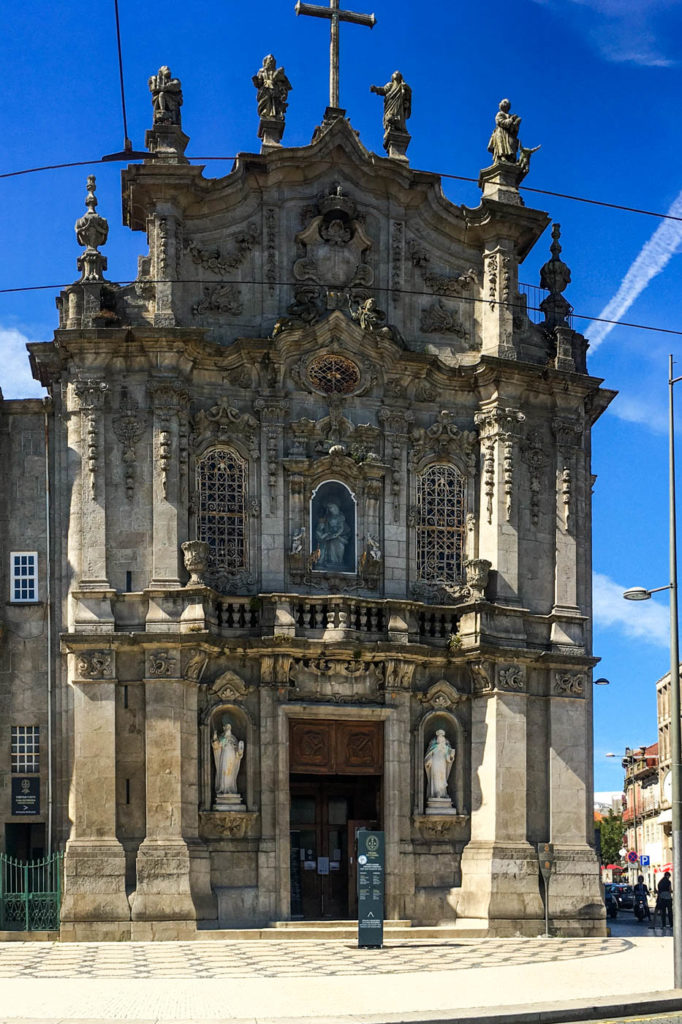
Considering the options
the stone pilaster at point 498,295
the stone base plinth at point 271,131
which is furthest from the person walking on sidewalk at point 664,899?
the stone base plinth at point 271,131

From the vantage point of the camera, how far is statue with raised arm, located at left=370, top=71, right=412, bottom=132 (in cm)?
3903

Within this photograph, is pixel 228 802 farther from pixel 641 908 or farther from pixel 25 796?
pixel 641 908

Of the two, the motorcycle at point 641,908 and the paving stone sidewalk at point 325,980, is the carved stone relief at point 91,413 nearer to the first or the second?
the paving stone sidewalk at point 325,980

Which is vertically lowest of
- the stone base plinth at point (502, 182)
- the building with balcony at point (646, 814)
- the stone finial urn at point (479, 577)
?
the building with balcony at point (646, 814)

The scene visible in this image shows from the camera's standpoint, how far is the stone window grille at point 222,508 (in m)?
36.2

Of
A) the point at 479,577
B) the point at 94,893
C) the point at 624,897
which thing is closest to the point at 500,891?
the point at 479,577

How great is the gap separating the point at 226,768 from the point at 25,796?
177 inches

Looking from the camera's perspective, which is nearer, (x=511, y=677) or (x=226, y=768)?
(x=226, y=768)

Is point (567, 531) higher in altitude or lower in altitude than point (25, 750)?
higher

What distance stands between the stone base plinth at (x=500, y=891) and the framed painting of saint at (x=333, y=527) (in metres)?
7.25

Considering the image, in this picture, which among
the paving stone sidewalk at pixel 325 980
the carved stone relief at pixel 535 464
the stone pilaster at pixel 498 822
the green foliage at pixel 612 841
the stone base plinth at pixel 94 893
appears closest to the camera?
the paving stone sidewalk at pixel 325 980

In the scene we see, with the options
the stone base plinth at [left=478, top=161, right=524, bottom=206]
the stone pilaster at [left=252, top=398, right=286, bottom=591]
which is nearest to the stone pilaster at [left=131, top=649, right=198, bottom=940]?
the stone pilaster at [left=252, top=398, right=286, bottom=591]

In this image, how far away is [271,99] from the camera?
3822 cm

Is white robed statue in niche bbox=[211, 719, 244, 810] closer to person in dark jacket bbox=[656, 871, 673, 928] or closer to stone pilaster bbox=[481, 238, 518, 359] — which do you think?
stone pilaster bbox=[481, 238, 518, 359]
